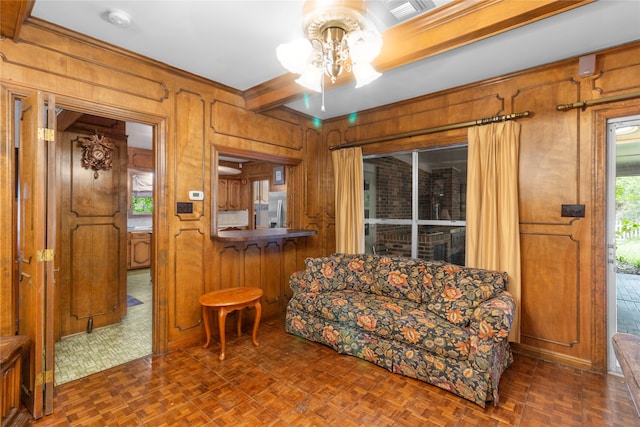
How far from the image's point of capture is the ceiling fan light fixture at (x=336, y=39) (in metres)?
1.33

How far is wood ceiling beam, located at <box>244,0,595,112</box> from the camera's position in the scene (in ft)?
5.92

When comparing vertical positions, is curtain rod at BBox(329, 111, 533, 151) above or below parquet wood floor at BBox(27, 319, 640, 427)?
above

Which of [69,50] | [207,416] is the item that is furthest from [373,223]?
[69,50]

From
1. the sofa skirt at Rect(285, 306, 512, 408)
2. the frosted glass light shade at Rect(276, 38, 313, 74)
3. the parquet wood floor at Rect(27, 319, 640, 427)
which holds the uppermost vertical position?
the frosted glass light shade at Rect(276, 38, 313, 74)

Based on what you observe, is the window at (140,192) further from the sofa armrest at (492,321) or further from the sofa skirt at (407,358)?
the sofa armrest at (492,321)

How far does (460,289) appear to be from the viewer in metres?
2.62

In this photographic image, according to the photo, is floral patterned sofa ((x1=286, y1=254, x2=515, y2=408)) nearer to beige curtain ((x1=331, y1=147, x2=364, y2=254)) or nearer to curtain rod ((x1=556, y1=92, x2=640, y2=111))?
beige curtain ((x1=331, y1=147, x2=364, y2=254))

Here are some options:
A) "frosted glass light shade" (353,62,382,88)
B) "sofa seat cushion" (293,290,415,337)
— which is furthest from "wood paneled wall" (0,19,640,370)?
"frosted glass light shade" (353,62,382,88)

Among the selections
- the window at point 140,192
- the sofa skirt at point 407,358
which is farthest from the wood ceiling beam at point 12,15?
the window at point 140,192

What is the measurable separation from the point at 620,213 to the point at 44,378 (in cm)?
458

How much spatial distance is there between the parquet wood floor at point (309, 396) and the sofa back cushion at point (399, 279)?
2.42 feet

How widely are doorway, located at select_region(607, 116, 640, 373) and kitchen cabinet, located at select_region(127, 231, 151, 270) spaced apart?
7.24 m

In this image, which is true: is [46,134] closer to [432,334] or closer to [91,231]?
[91,231]

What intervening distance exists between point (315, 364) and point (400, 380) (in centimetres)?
74
